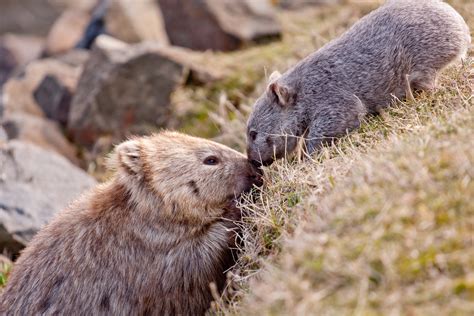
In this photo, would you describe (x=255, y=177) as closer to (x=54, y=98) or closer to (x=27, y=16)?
(x=54, y=98)

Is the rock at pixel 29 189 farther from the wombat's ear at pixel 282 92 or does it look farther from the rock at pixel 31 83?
the rock at pixel 31 83

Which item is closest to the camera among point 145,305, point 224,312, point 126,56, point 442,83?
point 224,312

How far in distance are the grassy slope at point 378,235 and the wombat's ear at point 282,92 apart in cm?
117

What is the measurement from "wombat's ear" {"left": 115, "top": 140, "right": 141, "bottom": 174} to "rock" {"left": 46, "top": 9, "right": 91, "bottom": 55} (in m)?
9.24

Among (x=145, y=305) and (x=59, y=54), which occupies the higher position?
(x=59, y=54)

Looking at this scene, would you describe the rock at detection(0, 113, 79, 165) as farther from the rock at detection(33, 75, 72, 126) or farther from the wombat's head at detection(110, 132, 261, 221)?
the wombat's head at detection(110, 132, 261, 221)

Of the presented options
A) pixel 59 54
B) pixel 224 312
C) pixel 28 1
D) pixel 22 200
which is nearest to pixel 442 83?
pixel 224 312

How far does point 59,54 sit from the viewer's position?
1434cm

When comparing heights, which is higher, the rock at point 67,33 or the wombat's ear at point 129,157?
the rock at point 67,33

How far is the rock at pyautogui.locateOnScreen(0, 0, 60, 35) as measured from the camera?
22172 mm

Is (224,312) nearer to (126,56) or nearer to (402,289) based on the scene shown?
(402,289)

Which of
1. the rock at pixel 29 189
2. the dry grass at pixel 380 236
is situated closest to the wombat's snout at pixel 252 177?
the dry grass at pixel 380 236

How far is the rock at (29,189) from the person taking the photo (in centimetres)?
757

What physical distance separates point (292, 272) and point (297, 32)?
30.8 feet
